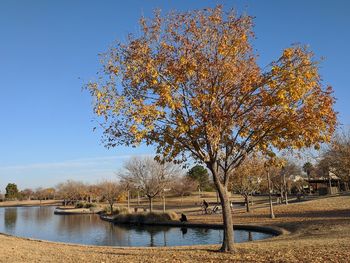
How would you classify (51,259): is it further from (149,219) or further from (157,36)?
(149,219)

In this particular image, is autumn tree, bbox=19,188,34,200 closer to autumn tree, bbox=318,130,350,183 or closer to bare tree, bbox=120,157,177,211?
bare tree, bbox=120,157,177,211

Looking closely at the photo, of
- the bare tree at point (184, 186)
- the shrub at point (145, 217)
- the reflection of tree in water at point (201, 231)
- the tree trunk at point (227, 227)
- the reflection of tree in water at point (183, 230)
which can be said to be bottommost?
the reflection of tree in water at point (183, 230)

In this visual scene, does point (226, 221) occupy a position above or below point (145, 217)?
above

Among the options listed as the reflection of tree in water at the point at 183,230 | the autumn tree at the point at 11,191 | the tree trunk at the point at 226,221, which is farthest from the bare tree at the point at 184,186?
the autumn tree at the point at 11,191

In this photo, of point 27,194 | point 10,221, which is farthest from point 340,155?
point 27,194

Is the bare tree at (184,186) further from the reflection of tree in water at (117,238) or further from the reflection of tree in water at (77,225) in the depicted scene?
the reflection of tree in water at (117,238)

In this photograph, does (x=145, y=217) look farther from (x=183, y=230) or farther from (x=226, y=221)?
(x=226, y=221)

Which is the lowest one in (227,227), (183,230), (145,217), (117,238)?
(117,238)

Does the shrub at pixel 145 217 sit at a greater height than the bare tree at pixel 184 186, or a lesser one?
lesser

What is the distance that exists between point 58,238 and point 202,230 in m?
12.1

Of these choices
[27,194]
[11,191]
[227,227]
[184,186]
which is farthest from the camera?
[27,194]

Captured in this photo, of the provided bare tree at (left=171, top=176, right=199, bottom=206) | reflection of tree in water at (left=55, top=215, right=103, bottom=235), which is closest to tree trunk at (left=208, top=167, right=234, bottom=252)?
reflection of tree in water at (left=55, top=215, right=103, bottom=235)

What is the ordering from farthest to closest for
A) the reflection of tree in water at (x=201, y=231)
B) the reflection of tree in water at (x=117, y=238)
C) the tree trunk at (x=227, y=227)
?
the reflection of tree in water at (x=201, y=231) → the reflection of tree in water at (x=117, y=238) → the tree trunk at (x=227, y=227)

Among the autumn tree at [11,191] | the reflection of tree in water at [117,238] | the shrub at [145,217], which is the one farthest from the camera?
the autumn tree at [11,191]
